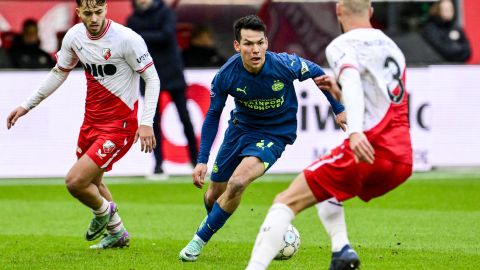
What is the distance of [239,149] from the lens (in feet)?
30.3

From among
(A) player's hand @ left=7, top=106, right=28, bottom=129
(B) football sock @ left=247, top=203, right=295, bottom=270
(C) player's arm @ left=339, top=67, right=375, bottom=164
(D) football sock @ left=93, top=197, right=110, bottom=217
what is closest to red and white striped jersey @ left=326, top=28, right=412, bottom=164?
(C) player's arm @ left=339, top=67, right=375, bottom=164

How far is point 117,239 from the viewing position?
9914 millimetres

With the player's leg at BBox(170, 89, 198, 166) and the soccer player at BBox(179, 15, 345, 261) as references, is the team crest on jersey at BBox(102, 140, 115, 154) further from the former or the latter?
the player's leg at BBox(170, 89, 198, 166)

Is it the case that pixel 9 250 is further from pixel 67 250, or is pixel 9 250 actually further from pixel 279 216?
pixel 279 216

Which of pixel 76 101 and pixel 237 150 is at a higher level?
pixel 237 150

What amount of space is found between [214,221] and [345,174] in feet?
6.68

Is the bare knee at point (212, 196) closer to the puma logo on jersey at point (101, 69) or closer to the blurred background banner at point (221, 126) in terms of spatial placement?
the puma logo on jersey at point (101, 69)

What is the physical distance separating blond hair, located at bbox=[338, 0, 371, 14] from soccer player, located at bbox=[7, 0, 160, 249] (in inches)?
103

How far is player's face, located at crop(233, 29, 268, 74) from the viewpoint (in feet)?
29.3

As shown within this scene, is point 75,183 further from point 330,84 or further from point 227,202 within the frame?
point 330,84

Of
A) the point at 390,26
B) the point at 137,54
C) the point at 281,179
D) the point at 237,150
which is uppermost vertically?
the point at 137,54

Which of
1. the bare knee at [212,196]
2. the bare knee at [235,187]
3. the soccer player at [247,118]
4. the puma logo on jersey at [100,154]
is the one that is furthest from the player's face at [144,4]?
the bare knee at [235,187]

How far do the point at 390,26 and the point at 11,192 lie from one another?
22.6 feet

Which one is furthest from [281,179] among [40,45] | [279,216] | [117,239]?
[279,216]
